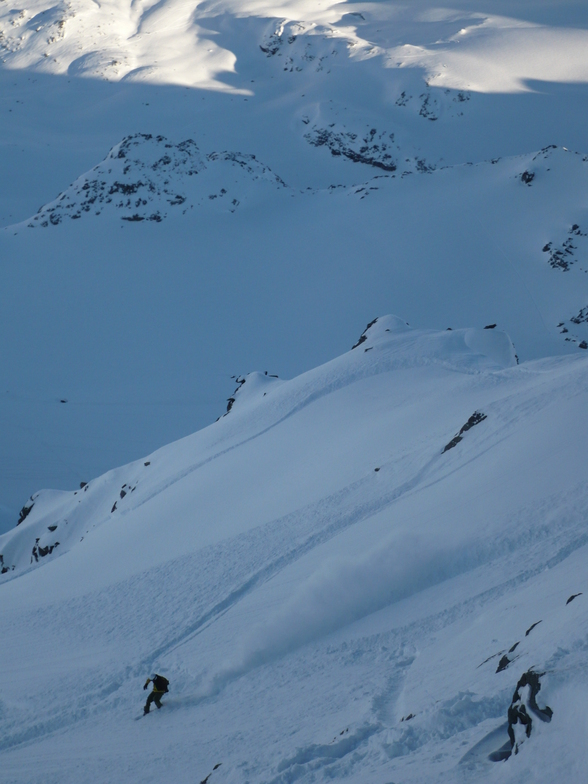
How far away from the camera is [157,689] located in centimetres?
700

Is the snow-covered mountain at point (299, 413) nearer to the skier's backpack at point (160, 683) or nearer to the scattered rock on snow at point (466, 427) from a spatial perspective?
the scattered rock on snow at point (466, 427)

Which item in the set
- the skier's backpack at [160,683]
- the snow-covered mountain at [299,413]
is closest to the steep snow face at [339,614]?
the snow-covered mountain at [299,413]

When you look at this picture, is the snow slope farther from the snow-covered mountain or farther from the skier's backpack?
the skier's backpack

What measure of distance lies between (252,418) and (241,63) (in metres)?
59.8

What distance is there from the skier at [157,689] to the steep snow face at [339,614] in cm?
19

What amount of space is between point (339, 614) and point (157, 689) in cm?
239

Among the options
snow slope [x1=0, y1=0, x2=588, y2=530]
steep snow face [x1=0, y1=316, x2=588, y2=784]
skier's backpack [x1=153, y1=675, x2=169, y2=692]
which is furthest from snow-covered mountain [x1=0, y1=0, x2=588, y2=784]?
skier's backpack [x1=153, y1=675, x2=169, y2=692]

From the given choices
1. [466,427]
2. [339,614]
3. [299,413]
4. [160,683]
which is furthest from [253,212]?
[160,683]

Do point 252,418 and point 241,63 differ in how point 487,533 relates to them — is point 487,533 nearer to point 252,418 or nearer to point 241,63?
point 252,418

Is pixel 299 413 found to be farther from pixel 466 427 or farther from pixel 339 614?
pixel 339 614

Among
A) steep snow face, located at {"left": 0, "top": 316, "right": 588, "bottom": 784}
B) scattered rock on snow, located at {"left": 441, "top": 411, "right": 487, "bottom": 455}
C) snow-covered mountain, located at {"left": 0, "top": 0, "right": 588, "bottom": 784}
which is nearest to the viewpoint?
steep snow face, located at {"left": 0, "top": 316, "right": 588, "bottom": 784}

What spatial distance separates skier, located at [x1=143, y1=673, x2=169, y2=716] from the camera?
22.8 ft

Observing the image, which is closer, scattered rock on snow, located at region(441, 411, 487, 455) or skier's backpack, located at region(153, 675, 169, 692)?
skier's backpack, located at region(153, 675, 169, 692)

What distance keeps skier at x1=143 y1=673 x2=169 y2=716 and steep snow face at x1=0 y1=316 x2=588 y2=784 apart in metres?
0.19
